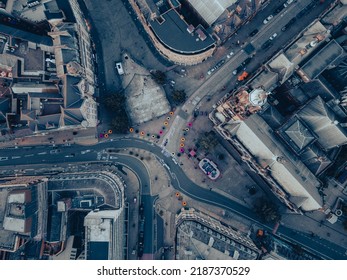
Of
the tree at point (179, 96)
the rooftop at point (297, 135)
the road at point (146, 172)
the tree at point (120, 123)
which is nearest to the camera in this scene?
the rooftop at point (297, 135)

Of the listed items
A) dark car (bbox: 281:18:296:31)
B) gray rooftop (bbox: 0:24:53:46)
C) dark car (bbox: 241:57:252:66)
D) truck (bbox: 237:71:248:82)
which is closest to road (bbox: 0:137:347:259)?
gray rooftop (bbox: 0:24:53:46)

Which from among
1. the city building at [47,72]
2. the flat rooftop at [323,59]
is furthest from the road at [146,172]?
the flat rooftop at [323,59]

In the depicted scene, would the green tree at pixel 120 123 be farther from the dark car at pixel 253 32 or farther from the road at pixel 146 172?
the dark car at pixel 253 32

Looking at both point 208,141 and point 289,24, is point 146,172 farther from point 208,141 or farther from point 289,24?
point 289,24

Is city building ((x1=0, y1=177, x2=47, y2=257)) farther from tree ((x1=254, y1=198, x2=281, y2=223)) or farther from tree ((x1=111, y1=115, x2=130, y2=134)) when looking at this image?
tree ((x1=254, y1=198, x2=281, y2=223))

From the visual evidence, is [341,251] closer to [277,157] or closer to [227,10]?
[277,157]
